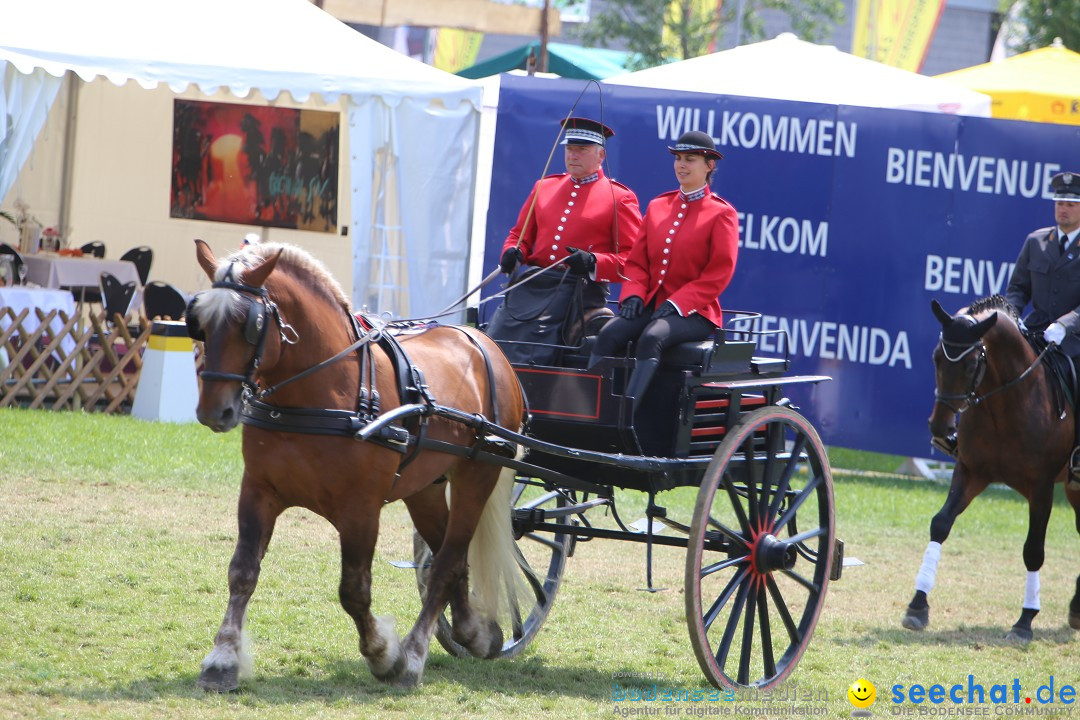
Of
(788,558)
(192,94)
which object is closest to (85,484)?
(788,558)

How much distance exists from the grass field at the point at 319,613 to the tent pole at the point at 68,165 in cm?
726

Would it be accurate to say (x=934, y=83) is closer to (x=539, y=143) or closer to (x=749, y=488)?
(x=539, y=143)

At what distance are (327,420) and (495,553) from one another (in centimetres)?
125

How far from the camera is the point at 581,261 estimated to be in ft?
19.0

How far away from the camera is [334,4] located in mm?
17922

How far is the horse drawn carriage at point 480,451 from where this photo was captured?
14.8 feet

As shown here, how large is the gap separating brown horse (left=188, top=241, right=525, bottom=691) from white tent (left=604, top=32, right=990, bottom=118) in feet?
24.5

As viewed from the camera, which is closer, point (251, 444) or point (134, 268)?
point (251, 444)

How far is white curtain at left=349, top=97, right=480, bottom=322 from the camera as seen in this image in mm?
11750

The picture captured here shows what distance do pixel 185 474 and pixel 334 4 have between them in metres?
10.6

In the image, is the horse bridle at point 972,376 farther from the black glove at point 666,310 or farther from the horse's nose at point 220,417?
the horse's nose at point 220,417

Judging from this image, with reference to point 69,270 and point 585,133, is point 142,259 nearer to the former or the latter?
point 69,270

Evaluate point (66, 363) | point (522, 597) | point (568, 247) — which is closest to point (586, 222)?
Result: point (568, 247)

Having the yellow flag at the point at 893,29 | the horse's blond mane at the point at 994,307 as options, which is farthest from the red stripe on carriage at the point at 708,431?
the yellow flag at the point at 893,29
